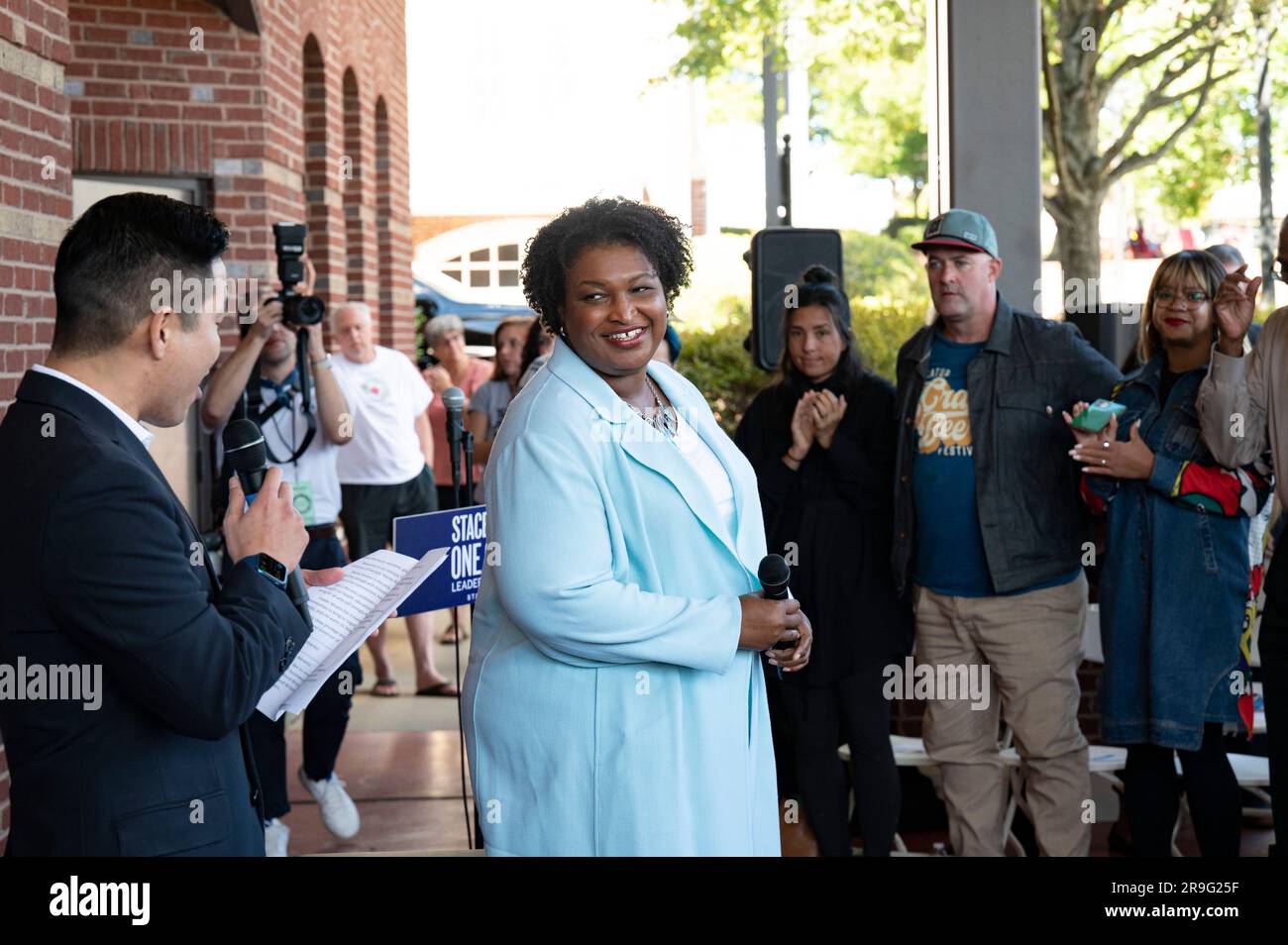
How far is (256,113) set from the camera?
7.38m

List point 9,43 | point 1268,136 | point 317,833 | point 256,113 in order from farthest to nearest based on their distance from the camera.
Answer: point 1268,136 < point 256,113 < point 317,833 < point 9,43

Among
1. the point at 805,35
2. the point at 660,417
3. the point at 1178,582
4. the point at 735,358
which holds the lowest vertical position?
the point at 1178,582

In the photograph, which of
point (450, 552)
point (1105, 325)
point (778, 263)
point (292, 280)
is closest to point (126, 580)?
point (450, 552)

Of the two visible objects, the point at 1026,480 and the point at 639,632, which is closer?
the point at 639,632

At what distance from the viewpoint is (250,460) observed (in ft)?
8.09

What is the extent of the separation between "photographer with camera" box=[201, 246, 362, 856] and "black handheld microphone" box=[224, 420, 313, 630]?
2609 mm

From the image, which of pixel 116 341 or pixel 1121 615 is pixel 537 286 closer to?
pixel 116 341

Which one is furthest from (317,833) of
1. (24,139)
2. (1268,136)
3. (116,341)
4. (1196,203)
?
(1196,203)

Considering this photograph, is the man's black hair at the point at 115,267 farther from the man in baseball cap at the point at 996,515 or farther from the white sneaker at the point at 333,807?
the white sneaker at the point at 333,807

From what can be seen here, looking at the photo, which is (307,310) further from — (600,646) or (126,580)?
(126,580)

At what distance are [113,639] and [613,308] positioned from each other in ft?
3.60

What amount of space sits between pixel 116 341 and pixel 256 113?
563 centimetres

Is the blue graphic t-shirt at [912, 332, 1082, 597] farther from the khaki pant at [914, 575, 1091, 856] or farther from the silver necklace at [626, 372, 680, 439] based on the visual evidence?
the silver necklace at [626, 372, 680, 439]

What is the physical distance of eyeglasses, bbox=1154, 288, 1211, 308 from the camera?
4145 mm
